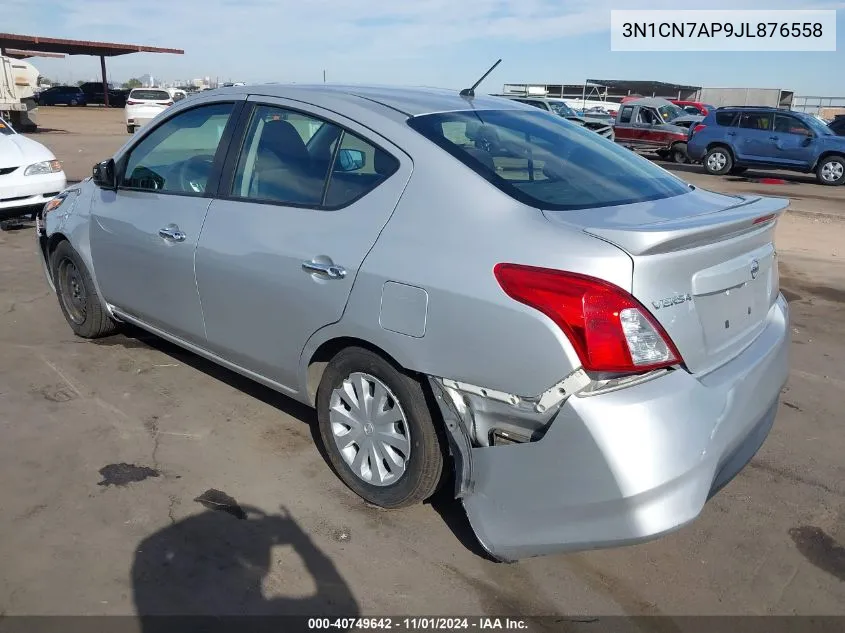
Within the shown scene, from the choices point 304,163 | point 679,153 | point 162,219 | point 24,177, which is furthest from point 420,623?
point 679,153

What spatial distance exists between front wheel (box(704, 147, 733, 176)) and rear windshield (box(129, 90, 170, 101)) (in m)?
19.3

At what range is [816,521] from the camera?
3.10 m

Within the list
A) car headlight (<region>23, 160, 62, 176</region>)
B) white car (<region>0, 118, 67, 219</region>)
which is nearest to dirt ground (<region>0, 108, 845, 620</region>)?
white car (<region>0, 118, 67, 219</region>)

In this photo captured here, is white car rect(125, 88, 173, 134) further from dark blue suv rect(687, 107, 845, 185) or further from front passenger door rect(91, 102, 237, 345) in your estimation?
front passenger door rect(91, 102, 237, 345)

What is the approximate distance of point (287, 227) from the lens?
317 cm

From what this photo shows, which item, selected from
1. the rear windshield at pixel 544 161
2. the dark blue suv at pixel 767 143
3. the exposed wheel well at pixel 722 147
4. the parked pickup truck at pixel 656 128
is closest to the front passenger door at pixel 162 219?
the rear windshield at pixel 544 161

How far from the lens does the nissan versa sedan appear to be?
2270 mm

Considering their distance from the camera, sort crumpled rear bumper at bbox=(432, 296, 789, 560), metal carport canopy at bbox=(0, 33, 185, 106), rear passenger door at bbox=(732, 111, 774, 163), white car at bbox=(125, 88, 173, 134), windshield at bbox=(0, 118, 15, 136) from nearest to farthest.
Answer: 1. crumpled rear bumper at bbox=(432, 296, 789, 560)
2. windshield at bbox=(0, 118, 15, 136)
3. rear passenger door at bbox=(732, 111, 774, 163)
4. white car at bbox=(125, 88, 173, 134)
5. metal carport canopy at bbox=(0, 33, 185, 106)

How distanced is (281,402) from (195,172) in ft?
4.50

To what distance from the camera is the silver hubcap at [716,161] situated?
18.5m

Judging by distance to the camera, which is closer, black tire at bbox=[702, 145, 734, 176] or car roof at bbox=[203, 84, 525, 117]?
car roof at bbox=[203, 84, 525, 117]

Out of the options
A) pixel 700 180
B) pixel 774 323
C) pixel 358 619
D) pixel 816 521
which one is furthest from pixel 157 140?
pixel 700 180

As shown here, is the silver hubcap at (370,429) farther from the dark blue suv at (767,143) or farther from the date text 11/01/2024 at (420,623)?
the dark blue suv at (767,143)

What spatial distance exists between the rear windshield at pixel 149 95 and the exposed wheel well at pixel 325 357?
26329 millimetres
